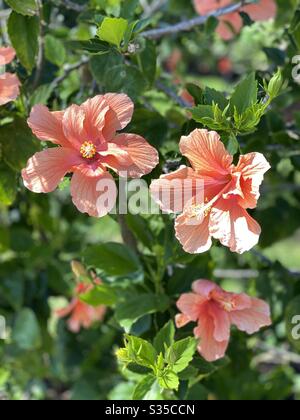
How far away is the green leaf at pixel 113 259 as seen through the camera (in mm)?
1479

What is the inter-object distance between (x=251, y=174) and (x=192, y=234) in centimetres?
14

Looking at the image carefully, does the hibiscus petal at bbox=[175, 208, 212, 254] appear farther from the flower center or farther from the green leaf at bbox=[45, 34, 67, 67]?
the green leaf at bbox=[45, 34, 67, 67]

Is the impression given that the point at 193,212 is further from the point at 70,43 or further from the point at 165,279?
the point at 70,43

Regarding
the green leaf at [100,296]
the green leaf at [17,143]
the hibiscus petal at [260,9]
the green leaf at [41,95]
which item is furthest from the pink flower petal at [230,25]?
the green leaf at [100,296]

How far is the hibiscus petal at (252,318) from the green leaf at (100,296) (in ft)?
0.98

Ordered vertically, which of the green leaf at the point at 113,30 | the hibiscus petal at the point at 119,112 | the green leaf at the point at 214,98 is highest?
the green leaf at the point at 113,30

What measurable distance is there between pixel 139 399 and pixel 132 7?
75 cm

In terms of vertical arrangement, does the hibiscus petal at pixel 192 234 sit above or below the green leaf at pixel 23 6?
below

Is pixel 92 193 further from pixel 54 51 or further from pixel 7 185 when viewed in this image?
pixel 54 51

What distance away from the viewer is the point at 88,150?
3.80ft

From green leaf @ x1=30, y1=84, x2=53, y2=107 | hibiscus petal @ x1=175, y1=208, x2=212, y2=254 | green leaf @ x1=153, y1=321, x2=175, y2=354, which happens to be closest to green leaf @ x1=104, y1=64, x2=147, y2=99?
green leaf @ x1=30, y1=84, x2=53, y2=107

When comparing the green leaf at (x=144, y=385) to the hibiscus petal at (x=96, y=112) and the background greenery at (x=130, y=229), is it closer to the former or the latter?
the background greenery at (x=130, y=229)

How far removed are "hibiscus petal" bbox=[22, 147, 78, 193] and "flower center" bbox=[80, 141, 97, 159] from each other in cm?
2

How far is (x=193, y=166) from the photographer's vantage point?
1.15m
